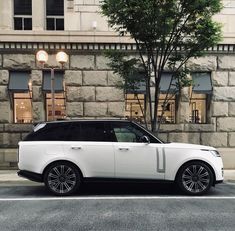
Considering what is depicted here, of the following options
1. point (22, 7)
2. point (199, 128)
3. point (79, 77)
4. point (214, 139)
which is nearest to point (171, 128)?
point (199, 128)

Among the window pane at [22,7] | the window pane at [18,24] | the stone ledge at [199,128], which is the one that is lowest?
the stone ledge at [199,128]

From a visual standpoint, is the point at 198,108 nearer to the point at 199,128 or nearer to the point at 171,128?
the point at 199,128

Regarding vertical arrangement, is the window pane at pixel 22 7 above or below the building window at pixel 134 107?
above

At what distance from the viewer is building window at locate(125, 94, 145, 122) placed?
46.4 ft

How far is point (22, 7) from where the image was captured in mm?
14109

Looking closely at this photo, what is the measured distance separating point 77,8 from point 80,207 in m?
9.22

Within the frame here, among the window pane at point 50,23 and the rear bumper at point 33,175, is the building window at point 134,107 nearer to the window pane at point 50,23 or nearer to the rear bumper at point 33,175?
the window pane at point 50,23

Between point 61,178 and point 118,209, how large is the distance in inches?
75.1

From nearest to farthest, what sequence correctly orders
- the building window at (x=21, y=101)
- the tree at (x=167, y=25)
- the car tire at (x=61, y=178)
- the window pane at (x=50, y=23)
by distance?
the car tire at (x=61, y=178), the tree at (x=167, y=25), the building window at (x=21, y=101), the window pane at (x=50, y=23)

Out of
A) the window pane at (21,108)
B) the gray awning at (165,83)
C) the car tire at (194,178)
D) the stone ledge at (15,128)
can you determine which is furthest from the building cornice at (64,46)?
the car tire at (194,178)

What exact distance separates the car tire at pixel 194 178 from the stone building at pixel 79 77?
562cm

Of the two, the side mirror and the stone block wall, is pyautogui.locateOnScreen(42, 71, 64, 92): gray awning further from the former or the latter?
the side mirror

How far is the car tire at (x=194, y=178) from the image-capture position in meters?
8.26

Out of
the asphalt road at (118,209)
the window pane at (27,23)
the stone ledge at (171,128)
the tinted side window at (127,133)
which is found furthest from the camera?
the window pane at (27,23)
